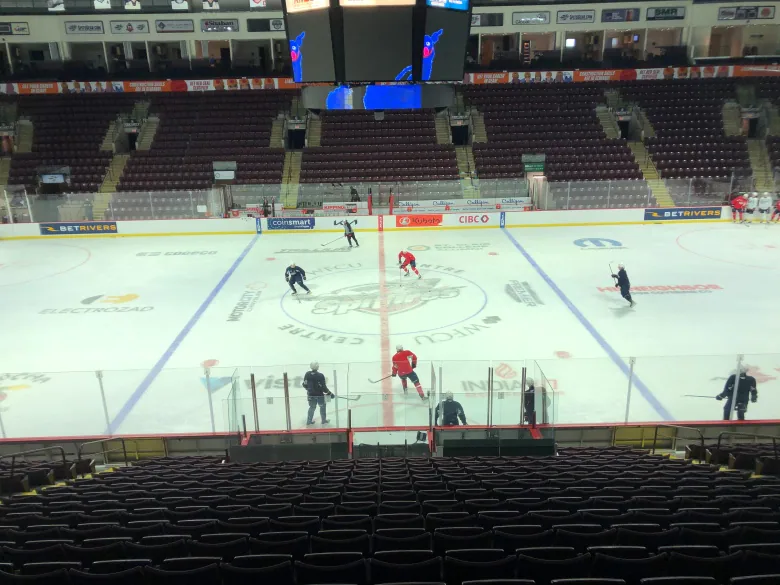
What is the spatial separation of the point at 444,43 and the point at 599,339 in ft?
22.2

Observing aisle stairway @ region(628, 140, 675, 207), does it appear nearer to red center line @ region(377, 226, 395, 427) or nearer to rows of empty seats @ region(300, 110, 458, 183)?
rows of empty seats @ region(300, 110, 458, 183)

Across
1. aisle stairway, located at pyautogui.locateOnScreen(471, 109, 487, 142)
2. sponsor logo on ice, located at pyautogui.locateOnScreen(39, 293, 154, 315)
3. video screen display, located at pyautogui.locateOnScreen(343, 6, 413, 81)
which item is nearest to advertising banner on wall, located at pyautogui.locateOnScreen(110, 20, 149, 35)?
aisle stairway, located at pyautogui.locateOnScreen(471, 109, 487, 142)

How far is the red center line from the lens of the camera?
27.3 ft

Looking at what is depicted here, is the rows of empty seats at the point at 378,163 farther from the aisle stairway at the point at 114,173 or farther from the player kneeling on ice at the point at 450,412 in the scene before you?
the player kneeling on ice at the point at 450,412

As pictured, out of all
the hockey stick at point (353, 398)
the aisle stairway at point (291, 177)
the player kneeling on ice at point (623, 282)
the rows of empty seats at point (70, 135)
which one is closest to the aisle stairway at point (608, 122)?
the aisle stairway at point (291, 177)

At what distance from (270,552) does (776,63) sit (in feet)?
128

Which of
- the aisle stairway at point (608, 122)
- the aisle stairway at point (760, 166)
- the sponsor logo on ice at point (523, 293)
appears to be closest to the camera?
the sponsor logo on ice at point (523, 293)

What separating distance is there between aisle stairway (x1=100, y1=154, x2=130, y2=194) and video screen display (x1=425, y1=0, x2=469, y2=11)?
22662mm

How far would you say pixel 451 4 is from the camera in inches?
410

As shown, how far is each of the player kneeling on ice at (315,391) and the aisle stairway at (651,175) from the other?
2066cm

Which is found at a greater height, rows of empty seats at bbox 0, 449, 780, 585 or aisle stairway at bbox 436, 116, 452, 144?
aisle stairway at bbox 436, 116, 452, 144

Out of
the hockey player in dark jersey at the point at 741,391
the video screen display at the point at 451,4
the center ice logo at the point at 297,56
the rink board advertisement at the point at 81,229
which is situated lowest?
the rink board advertisement at the point at 81,229

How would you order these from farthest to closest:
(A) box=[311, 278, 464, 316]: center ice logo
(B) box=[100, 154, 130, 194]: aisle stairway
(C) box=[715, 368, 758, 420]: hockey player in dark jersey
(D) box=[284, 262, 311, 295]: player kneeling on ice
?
(B) box=[100, 154, 130, 194]: aisle stairway, (D) box=[284, 262, 311, 295]: player kneeling on ice, (A) box=[311, 278, 464, 316]: center ice logo, (C) box=[715, 368, 758, 420]: hockey player in dark jersey

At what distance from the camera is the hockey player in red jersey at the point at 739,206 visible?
24109 mm
